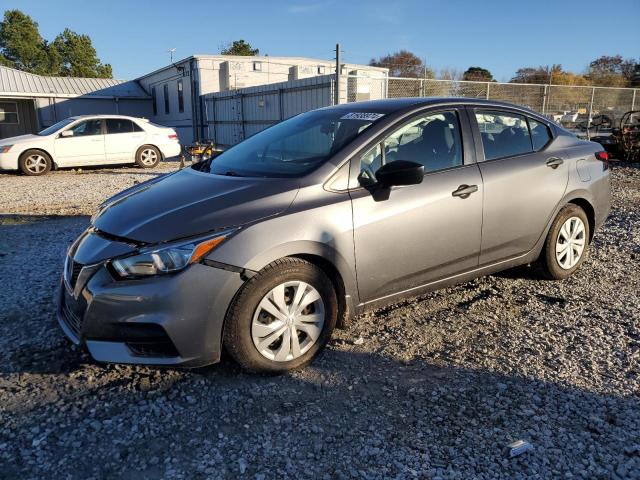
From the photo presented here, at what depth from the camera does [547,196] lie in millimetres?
4191

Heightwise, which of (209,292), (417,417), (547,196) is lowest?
(417,417)

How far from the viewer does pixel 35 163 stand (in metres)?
13.1

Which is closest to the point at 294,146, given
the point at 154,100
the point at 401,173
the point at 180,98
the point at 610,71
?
the point at 401,173

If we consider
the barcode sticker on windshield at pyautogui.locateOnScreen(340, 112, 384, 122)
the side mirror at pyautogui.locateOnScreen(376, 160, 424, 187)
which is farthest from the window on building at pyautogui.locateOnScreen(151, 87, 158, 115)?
the side mirror at pyautogui.locateOnScreen(376, 160, 424, 187)

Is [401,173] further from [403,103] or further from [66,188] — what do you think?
[66,188]

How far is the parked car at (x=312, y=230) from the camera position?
8.91ft

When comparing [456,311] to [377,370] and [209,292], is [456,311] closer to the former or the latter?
[377,370]

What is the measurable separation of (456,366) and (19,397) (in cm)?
262

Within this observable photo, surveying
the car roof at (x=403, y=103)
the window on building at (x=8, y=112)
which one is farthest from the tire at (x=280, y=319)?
the window on building at (x=8, y=112)

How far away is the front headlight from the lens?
2689mm

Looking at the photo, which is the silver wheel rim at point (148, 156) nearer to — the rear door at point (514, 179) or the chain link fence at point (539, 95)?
the chain link fence at point (539, 95)

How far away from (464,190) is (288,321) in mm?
1663

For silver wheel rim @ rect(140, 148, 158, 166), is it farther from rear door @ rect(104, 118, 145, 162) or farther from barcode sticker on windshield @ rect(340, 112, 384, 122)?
barcode sticker on windshield @ rect(340, 112, 384, 122)

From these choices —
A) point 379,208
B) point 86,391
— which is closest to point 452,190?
point 379,208
